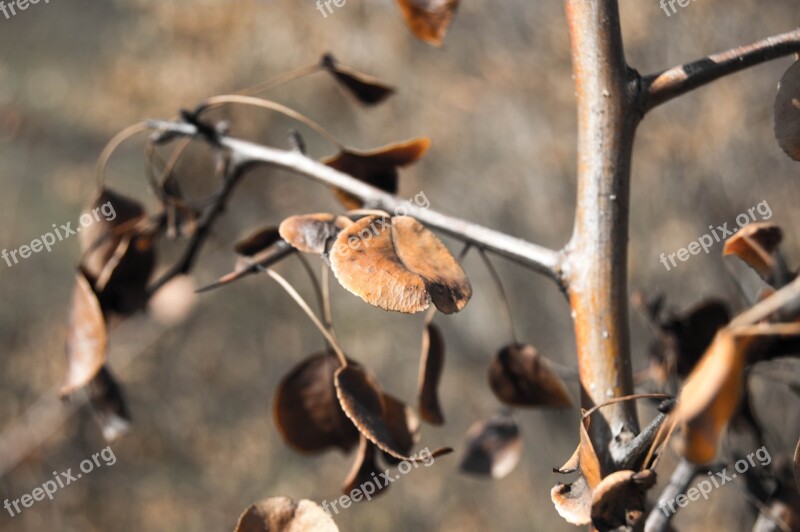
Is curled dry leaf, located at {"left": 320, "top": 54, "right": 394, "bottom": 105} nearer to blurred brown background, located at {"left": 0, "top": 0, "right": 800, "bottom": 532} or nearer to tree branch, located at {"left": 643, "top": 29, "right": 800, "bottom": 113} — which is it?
tree branch, located at {"left": 643, "top": 29, "right": 800, "bottom": 113}

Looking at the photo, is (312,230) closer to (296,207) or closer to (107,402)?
(107,402)

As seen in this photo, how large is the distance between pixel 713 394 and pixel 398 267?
19 centimetres

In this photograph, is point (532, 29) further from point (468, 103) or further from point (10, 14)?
point (10, 14)

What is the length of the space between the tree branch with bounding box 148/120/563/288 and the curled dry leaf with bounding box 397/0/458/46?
0.12m

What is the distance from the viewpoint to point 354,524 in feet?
10.7

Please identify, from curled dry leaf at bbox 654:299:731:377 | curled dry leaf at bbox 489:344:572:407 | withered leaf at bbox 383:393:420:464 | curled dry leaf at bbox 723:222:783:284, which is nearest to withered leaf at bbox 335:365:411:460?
withered leaf at bbox 383:393:420:464

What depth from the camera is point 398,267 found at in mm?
377

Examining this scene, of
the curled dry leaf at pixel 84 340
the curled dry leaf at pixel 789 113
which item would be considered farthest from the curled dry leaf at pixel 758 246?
the curled dry leaf at pixel 84 340

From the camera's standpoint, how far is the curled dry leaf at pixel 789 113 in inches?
16.1

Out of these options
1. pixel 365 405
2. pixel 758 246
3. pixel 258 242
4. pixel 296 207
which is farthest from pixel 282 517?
pixel 296 207

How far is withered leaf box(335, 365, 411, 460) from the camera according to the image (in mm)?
414

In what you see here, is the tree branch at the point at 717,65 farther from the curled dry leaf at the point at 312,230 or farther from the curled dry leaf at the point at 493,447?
the curled dry leaf at the point at 493,447

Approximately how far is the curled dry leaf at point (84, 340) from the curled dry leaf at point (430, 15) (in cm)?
31

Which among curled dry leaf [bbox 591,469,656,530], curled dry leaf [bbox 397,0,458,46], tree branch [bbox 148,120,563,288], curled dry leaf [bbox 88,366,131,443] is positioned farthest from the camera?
curled dry leaf [bbox 88,366,131,443]
